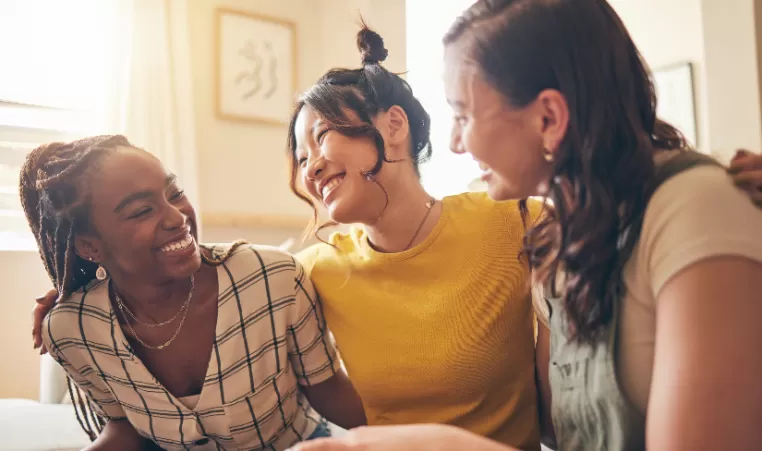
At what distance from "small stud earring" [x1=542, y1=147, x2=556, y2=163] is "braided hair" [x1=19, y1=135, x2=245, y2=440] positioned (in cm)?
74

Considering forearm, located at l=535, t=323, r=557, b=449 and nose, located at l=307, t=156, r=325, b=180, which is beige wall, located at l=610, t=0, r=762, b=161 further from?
nose, located at l=307, t=156, r=325, b=180

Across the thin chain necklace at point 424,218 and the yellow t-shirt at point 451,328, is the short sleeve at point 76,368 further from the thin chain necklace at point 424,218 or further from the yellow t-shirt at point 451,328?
the thin chain necklace at point 424,218

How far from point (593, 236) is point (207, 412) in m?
0.83

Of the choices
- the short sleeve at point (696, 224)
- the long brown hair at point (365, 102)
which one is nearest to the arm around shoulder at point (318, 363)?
the long brown hair at point (365, 102)

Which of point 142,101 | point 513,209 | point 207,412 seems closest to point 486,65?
point 513,209

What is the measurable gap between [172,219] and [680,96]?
10.1ft

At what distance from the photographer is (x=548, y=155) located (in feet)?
2.60

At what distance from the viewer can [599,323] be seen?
0.76 meters

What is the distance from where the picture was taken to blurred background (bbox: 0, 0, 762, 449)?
1884 mm

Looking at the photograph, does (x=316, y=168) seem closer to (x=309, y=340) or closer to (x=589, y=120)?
(x=309, y=340)

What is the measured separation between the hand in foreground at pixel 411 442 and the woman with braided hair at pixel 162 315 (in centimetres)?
58

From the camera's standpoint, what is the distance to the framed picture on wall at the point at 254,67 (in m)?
2.70

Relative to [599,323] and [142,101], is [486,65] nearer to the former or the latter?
[599,323]

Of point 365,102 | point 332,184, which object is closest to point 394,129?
point 365,102
